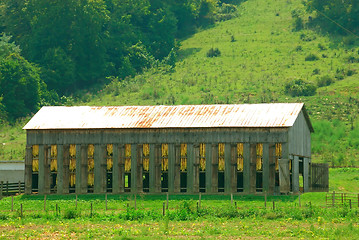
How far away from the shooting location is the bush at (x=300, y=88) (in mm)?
101688

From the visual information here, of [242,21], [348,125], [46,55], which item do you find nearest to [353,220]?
[348,125]

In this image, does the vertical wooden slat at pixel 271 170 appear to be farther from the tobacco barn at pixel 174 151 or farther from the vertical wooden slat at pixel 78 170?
the vertical wooden slat at pixel 78 170

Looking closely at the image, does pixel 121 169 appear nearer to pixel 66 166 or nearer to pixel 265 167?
pixel 66 166

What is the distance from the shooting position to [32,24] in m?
122

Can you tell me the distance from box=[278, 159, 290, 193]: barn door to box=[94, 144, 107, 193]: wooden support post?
13405 millimetres

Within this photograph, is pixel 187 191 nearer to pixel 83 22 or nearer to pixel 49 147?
pixel 49 147

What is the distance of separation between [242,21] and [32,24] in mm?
37886

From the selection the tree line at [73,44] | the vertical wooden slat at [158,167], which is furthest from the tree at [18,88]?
the vertical wooden slat at [158,167]

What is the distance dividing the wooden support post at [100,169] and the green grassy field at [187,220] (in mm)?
5932

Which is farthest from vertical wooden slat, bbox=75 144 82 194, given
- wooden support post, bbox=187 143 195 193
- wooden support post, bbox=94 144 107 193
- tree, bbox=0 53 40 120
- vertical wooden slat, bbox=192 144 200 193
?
tree, bbox=0 53 40 120

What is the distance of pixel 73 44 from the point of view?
123 m

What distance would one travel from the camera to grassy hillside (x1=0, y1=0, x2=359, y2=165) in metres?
92.2

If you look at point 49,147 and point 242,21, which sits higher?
point 242,21

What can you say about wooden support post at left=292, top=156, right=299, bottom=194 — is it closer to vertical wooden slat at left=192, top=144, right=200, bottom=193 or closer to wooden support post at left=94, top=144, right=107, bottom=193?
vertical wooden slat at left=192, top=144, right=200, bottom=193
